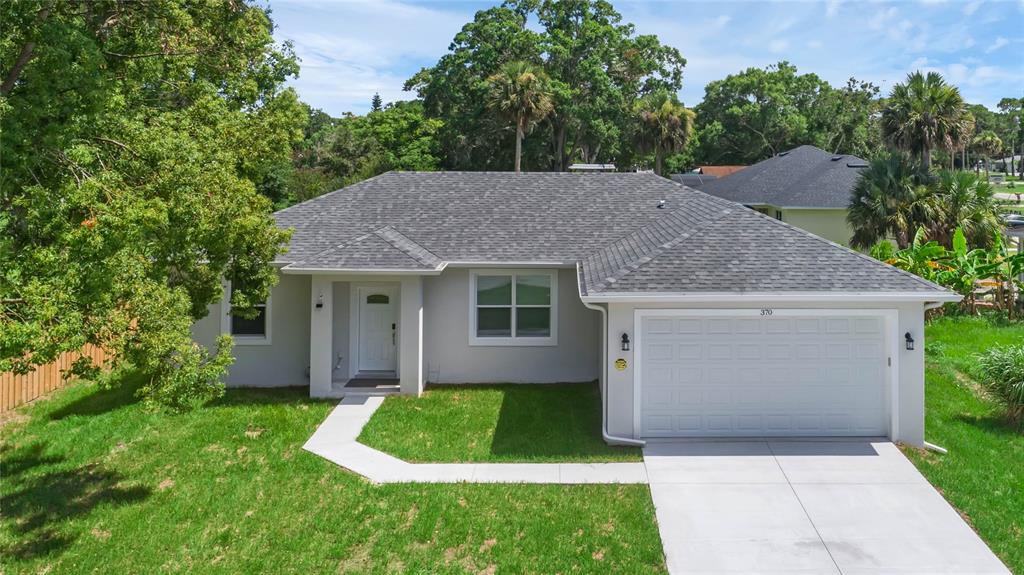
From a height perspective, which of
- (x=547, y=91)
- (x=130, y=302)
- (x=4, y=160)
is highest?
(x=547, y=91)

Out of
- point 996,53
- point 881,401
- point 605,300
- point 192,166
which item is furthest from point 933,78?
point 192,166

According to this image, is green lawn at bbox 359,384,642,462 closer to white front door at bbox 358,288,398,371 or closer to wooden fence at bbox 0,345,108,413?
white front door at bbox 358,288,398,371

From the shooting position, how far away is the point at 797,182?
2961 centimetres

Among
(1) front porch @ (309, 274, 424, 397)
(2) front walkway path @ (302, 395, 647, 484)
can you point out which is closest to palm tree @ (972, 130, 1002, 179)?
(1) front porch @ (309, 274, 424, 397)

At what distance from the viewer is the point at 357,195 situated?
17.4m

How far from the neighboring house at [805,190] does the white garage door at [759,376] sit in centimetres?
1694

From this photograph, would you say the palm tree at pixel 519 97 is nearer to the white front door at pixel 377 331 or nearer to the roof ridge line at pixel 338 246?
the roof ridge line at pixel 338 246

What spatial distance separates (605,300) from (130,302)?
6.44 meters

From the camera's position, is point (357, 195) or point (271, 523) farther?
point (357, 195)

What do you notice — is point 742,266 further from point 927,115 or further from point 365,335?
point 927,115

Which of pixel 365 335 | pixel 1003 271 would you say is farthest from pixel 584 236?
pixel 1003 271

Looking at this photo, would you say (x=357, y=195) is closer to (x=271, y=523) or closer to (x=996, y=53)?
(x=271, y=523)

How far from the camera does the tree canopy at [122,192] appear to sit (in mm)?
6664

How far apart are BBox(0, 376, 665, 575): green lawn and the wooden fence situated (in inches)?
71.2
